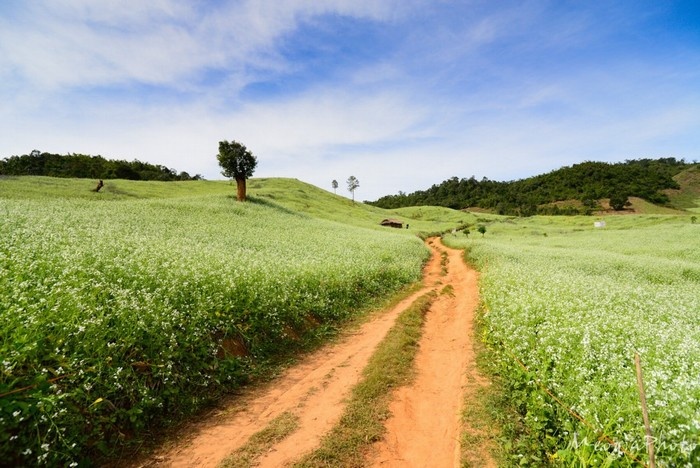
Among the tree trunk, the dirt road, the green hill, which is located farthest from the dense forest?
the dirt road

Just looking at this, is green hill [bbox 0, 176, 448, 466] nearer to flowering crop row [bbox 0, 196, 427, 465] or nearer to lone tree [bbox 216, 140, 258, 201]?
flowering crop row [bbox 0, 196, 427, 465]

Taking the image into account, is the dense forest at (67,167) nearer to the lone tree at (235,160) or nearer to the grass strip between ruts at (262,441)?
the lone tree at (235,160)

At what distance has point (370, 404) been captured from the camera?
27.4ft

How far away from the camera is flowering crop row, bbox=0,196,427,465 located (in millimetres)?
5969

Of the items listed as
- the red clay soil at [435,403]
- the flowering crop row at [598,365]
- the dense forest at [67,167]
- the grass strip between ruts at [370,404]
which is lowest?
the red clay soil at [435,403]

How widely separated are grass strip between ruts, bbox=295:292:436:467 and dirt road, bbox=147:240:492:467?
9.2 inches

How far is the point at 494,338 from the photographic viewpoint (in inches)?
482

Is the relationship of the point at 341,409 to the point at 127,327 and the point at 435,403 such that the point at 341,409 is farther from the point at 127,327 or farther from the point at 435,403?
the point at 127,327

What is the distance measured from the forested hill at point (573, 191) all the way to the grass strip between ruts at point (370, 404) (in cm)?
13964

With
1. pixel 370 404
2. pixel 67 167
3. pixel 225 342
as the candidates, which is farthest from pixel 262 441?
pixel 67 167

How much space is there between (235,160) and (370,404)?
45.3 m

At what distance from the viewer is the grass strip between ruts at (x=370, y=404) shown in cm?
654

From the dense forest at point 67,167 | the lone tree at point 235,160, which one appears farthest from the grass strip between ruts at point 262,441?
the dense forest at point 67,167

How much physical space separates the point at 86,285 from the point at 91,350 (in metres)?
2.78
